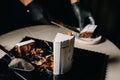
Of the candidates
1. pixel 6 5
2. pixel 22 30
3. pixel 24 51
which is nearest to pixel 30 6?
pixel 22 30

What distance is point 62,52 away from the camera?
1105mm

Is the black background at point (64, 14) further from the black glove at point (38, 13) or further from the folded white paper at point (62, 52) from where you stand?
the folded white paper at point (62, 52)

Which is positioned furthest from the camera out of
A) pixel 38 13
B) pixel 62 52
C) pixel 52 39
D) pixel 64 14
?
pixel 64 14

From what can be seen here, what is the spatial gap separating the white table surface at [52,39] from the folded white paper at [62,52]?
0.87 feet

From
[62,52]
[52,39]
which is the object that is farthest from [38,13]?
[62,52]

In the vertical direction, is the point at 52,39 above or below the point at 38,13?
below

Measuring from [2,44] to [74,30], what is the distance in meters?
0.61

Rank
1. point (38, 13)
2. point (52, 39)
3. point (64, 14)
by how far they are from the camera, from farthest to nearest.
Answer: point (64, 14) < point (38, 13) < point (52, 39)

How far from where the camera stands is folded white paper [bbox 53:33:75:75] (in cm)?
108

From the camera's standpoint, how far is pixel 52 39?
1618 mm

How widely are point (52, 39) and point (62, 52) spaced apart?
523 mm

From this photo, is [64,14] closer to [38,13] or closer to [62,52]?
[38,13]

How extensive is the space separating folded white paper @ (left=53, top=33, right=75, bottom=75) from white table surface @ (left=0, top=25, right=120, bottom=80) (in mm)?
264

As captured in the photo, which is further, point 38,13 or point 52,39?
point 38,13
